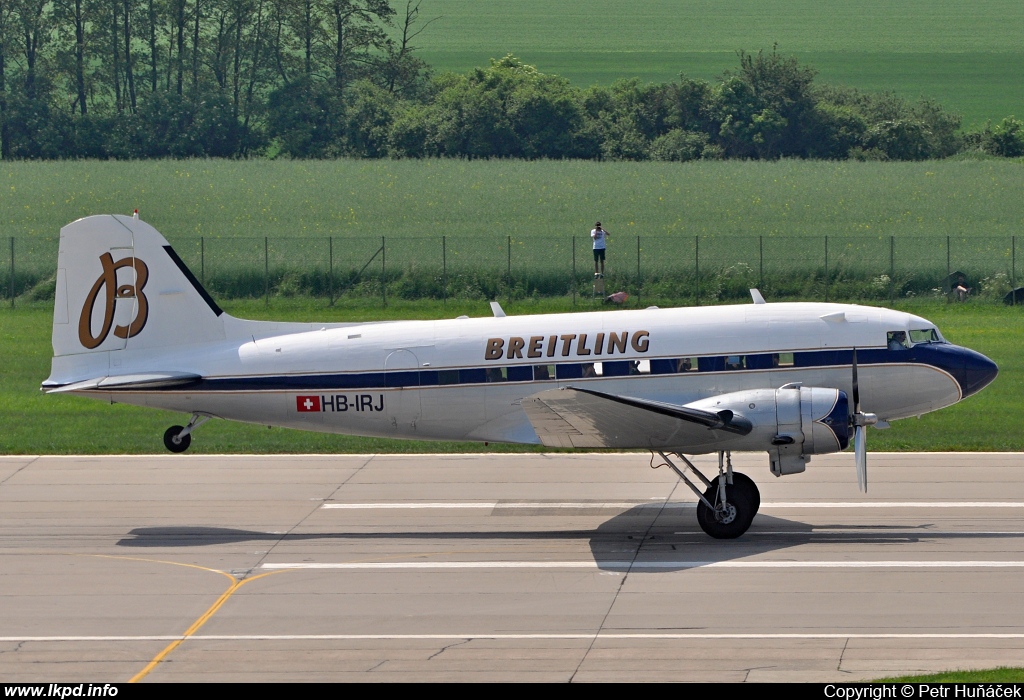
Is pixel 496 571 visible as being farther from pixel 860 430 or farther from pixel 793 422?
pixel 860 430

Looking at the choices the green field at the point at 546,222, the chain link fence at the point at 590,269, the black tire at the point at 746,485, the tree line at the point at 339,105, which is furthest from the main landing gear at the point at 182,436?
→ the tree line at the point at 339,105

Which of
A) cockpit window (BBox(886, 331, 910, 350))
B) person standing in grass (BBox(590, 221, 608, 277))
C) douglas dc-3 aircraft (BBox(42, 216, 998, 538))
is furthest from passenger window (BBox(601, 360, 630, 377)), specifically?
person standing in grass (BBox(590, 221, 608, 277))

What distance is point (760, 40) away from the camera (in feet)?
384

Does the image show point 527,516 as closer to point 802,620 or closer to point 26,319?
point 802,620

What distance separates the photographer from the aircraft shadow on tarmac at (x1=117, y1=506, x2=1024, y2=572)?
59.4 feet

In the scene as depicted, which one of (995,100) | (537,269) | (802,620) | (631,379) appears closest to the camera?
(802,620)

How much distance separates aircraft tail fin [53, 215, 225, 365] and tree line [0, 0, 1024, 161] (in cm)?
5889

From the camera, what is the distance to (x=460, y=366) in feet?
64.8

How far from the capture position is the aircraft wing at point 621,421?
17547 millimetres

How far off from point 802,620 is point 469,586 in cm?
438

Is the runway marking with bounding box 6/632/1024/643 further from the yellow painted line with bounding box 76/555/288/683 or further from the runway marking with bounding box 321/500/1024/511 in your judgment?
the runway marking with bounding box 321/500/1024/511

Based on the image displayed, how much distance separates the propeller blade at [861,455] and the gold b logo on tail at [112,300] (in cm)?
1150

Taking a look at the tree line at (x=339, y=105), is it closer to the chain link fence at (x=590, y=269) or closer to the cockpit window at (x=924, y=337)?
the chain link fence at (x=590, y=269)

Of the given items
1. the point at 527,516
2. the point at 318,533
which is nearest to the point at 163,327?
the point at 318,533
